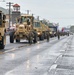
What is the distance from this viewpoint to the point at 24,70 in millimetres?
12852

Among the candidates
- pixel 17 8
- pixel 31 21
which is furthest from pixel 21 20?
pixel 17 8

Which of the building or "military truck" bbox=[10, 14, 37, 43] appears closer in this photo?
"military truck" bbox=[10, 14, 37, 43]

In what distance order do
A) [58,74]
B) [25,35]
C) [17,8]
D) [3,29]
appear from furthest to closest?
[17,8] < [25,35] < [3,29] < [58,74]

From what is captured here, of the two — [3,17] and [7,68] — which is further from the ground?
[3,17]

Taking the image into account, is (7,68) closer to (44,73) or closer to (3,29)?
(44,73)

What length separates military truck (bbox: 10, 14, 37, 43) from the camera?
37.3 m

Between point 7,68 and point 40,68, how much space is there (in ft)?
3.99

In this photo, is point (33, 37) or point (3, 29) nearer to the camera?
point (3, 29)

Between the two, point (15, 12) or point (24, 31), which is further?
point (15, 12)

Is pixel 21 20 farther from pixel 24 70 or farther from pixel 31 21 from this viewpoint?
pixel 24 70

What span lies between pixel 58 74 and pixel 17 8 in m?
128

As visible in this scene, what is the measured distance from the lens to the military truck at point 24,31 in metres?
37.3

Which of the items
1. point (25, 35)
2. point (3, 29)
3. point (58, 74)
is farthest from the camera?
point (25, 35)

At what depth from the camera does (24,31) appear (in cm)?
3769
